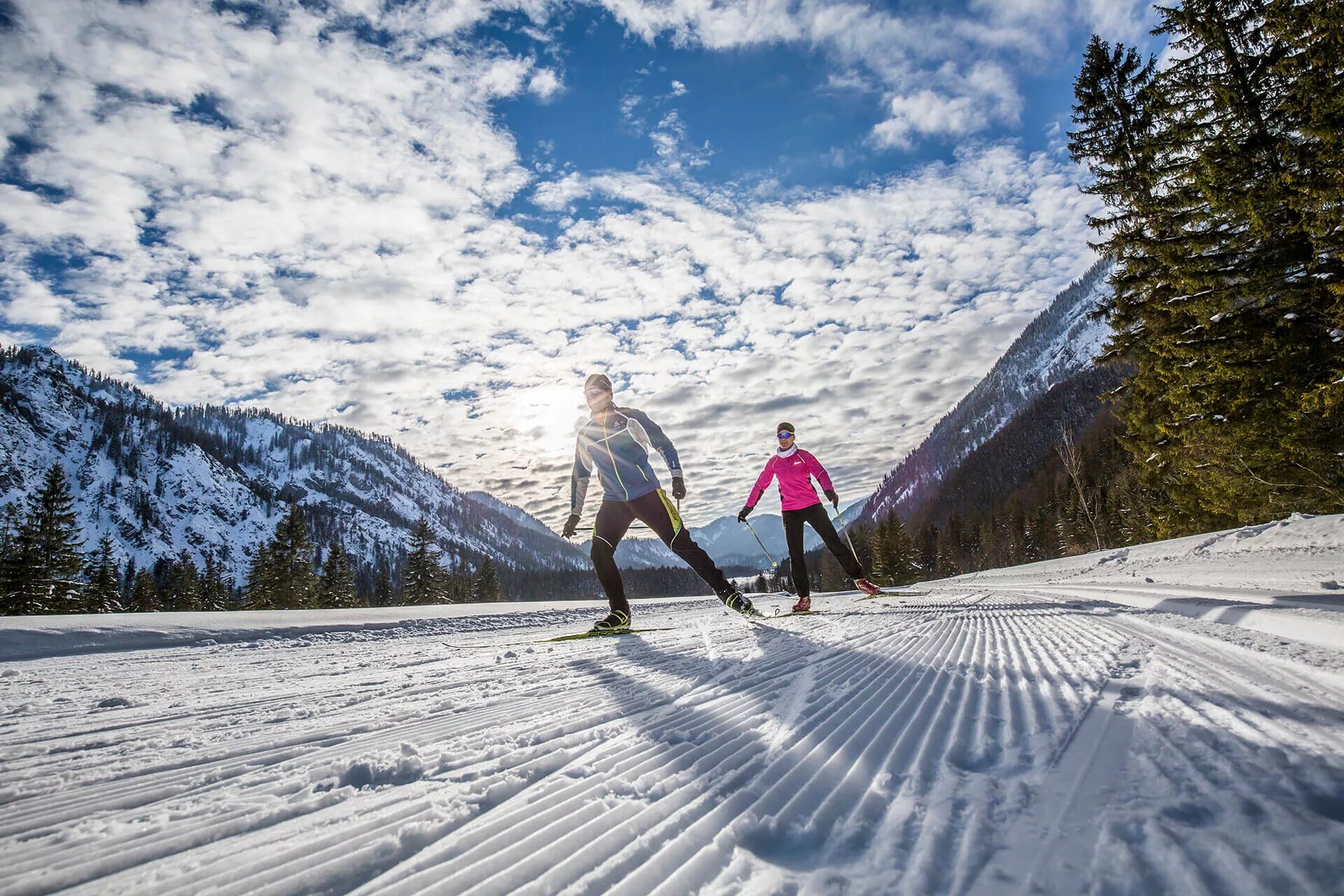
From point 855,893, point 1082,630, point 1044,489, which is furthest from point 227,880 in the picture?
point 1044,489

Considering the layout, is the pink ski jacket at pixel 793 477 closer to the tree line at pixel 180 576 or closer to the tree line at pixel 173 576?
the tree line at pixel 180 576

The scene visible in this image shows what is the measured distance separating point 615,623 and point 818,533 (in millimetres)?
4059

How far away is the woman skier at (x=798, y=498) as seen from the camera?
8.55 metres

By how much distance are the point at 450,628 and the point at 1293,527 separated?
9498 millimetres

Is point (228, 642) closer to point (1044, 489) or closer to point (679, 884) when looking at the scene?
point (679, 884)

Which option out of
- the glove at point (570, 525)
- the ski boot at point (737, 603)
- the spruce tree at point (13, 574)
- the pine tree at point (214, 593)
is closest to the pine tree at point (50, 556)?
the spruce tree at point (13, 574)

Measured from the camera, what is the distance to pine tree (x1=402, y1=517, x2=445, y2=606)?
39.6m

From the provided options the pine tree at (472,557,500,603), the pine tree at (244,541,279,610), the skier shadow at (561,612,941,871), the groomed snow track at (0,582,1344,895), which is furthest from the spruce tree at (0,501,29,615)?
the skier shadow at (561,612,941,871)

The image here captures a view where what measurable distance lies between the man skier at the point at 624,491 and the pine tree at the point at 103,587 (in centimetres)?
3761

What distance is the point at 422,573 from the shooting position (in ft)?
132

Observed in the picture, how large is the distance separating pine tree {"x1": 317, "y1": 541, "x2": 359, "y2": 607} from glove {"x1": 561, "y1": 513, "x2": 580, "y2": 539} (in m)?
37.5

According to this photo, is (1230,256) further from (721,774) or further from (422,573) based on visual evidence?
(422,573)

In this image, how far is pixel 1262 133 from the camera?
33.7ft

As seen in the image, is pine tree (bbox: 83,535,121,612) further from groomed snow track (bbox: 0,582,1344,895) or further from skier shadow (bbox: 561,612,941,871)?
skier shadow (bbox: 561,612,941,871)
